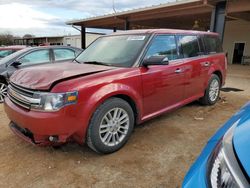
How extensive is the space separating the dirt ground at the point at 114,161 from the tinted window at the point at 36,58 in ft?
9.69

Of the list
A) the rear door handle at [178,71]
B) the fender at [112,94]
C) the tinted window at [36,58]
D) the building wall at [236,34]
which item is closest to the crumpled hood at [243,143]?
the fender at [112,94]

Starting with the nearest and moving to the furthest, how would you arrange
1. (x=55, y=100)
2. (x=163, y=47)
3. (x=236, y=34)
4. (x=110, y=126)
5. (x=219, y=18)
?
1. (x=55, y=100)
2. (x=110, y=126)
3. (x=163, y=47)
4. (x=219, y=18)
5. (x=236, y=34)

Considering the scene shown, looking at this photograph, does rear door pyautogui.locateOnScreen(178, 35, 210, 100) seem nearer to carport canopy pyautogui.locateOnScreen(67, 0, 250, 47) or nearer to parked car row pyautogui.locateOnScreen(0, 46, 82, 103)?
parked car row pyautogui.locateOnScreen(0, 46, 82, 103)

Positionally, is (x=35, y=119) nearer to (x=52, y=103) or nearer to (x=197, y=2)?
(x=52, y=103)

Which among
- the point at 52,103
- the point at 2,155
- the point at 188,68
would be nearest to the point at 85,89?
the point at 52,103

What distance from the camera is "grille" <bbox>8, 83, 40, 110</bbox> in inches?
106

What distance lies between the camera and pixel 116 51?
3725mm

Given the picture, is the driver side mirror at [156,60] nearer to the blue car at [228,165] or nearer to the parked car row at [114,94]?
the parked car row at [114,94]

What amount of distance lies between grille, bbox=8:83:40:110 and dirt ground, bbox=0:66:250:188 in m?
0.75

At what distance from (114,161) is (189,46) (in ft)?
9.29

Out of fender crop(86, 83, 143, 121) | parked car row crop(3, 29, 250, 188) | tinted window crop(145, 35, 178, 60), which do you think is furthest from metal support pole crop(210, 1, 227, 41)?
fender crop(86, 83, 143, 121)

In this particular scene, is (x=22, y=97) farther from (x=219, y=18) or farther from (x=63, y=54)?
(x=219, y=18)

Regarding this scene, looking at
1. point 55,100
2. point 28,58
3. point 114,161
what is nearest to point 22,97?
point 55,100

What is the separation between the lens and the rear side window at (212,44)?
5.11 metres
